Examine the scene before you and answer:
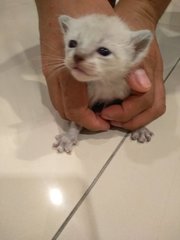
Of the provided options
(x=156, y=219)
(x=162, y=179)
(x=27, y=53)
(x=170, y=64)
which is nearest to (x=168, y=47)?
(x=170, y=64)

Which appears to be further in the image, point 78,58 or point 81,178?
point 81,178

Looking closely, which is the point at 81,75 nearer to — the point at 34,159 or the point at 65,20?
the point at 65,20

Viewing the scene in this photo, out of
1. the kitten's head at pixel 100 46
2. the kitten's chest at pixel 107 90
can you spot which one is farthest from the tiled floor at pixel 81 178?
the kitten's head at pixel 100 46

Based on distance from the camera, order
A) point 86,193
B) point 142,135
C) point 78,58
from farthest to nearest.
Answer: point 142,135
point 86,193
point 78,58

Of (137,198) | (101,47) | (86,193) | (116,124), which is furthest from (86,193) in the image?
(101,47)

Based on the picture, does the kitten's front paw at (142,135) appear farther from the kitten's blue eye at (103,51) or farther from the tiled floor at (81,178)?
the kitten's blue eye at (103,51)

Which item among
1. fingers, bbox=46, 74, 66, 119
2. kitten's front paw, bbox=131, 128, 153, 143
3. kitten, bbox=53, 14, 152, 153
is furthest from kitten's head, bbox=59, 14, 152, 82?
kitten's front paw, bbox=131, 128, 153, 143

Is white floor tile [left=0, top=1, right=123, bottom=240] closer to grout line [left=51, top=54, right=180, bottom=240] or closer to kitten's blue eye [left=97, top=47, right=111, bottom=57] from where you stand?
grout line [left=51, top=54, right=180, bottom=240]
